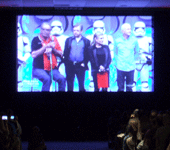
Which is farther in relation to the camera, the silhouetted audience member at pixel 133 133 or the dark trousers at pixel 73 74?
the dark trousers at pixel 73 74

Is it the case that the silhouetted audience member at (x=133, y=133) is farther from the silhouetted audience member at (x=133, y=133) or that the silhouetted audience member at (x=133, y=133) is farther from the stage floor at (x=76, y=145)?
the stage floor at (x=76, y=145)

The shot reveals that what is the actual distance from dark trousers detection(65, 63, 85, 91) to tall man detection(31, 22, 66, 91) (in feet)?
0.62

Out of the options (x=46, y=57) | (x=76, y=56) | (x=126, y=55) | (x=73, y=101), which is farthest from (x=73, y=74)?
(x=126, y=55)

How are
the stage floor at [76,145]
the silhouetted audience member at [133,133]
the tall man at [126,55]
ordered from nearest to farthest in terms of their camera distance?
1. the silhouetted audience member at [133,133]
2. the stage floor at [76,145]
3. the tall man at [126,55]

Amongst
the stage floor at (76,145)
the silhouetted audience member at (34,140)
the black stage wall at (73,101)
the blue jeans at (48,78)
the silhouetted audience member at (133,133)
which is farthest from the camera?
the black stage wall at (73,101)

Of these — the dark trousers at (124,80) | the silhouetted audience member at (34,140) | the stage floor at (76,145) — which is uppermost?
the dark trousers at (124,80)

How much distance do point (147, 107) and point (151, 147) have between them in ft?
24.3

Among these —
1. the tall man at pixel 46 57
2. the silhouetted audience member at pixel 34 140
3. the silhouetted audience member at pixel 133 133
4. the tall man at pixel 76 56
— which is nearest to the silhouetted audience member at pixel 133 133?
the silhouetted audience member at pixel 133 133

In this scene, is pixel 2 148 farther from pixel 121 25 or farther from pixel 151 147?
pixel 121 25

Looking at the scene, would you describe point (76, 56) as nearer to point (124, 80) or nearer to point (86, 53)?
point (86, 53)

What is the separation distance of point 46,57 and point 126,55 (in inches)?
98.6

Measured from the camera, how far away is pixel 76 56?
39.2ft

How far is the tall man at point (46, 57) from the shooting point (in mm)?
11766

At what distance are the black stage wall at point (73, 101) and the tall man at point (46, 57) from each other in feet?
1.69
